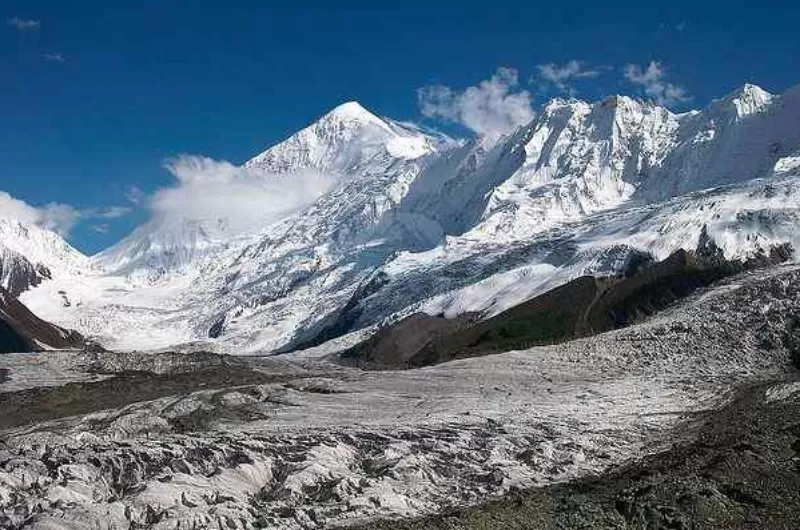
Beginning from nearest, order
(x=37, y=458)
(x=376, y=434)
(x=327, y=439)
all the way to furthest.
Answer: (x=37, y=458)
(x=327, y=439)
(x=376, y=434)

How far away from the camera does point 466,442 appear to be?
206 feet

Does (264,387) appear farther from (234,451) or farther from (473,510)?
(473,510)

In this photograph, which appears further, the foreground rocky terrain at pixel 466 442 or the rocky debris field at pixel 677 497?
the rocky debris field at pixel 677 497

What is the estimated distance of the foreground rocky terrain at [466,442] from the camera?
151 ft

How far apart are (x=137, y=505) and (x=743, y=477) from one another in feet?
103

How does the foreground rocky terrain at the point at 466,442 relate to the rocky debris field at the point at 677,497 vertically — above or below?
above

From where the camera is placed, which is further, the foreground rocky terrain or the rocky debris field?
the rocky debris field

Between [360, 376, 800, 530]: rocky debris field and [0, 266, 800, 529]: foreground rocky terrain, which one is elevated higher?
[0, 266, 800, 529]: foreground rocky terrain

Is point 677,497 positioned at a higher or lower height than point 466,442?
lower

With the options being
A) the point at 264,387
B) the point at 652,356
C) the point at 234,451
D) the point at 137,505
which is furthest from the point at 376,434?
the point at 652,356

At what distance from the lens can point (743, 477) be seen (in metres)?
52.4

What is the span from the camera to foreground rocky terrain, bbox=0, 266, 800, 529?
46.1 meters

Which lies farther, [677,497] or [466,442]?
[466,442]

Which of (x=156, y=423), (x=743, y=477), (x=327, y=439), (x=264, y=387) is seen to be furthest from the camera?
(x=264, y=387)
